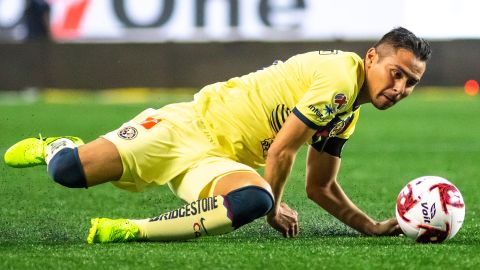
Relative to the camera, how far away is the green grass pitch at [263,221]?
→ 14.3 ft

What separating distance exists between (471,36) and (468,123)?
5.00 metres

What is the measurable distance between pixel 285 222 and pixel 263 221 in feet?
2.67

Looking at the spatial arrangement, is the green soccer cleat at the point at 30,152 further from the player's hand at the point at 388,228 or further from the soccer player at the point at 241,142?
the player's hand at the point at 388,228

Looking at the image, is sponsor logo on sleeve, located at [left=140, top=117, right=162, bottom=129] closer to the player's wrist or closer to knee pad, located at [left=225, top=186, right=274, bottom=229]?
knee pad, located at [left=225, top=186, right=274, bottom=229]

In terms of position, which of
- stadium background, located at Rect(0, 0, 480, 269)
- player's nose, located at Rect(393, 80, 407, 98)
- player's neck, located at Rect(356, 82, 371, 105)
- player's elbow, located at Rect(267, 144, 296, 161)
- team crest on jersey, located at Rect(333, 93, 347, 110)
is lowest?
stadium background, located at Rect(0, 0, 480, 269)

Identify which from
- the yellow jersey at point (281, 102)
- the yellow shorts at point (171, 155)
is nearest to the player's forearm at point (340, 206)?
the yellow jersey at point (281, 102)

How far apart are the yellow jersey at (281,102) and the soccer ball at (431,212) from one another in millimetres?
475

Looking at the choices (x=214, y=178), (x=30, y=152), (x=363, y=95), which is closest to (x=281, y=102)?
(x=363, y=95)

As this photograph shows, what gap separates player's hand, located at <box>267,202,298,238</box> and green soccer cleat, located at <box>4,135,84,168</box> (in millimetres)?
1070

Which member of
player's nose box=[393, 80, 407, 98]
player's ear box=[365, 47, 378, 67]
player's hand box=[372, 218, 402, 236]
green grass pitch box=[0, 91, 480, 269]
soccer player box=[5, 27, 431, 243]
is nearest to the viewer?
green grass pitch box=[0, 91, 480, 269]

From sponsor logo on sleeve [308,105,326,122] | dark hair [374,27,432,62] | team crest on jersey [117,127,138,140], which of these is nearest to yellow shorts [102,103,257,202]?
team crest on jersey [117,127,138,140]

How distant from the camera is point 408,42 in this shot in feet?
15.6

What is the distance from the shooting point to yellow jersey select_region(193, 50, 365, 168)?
15.4 feet

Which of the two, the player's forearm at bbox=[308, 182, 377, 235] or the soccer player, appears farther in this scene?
the player's forearm at bbox=[308, 182, 377, 235]
